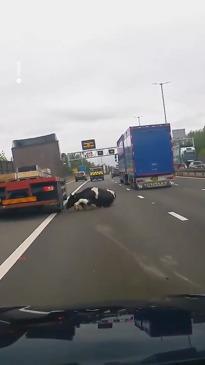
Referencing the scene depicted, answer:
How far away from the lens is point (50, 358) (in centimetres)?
310

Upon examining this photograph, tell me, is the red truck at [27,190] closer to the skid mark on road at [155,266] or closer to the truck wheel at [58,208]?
the truck wheel at [58,208]

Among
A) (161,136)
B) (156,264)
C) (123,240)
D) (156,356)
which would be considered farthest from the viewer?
(161,136)

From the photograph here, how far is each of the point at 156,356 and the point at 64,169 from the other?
2344 cm

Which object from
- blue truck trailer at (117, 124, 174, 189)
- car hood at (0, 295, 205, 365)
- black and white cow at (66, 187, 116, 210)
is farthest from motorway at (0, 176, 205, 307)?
blue truck trailer at (117, 124, 174, 189)

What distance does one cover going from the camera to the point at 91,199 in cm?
2108

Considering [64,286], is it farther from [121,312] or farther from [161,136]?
[161,136]

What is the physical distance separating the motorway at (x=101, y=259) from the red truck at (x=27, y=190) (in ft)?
6.33

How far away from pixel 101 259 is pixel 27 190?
32.3ft

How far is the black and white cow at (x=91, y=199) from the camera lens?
68.5ft

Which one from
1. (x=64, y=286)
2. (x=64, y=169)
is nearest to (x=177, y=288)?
(x=64, y=286)

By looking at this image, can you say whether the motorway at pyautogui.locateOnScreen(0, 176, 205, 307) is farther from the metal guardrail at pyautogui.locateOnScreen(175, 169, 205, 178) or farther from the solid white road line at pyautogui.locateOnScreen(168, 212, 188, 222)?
the metal guardrail at pyautogui.locateOnScreen(175, 169, 205, 178)

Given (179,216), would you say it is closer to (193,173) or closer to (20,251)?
(20,251)

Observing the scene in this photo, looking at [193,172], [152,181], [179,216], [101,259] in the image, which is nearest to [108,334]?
[101,259]

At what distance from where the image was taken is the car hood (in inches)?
121
